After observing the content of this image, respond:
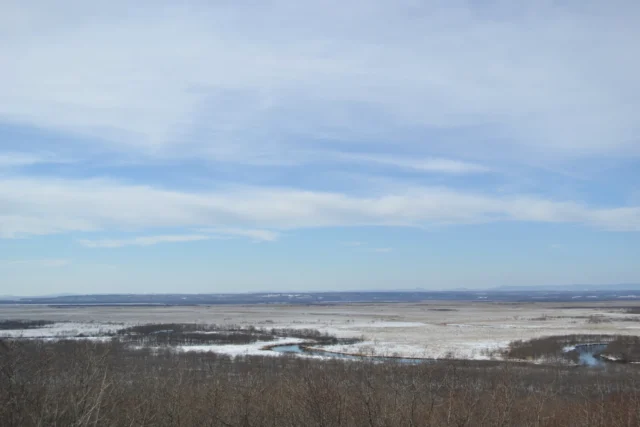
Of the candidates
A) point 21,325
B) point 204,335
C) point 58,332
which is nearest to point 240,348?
point 204,335

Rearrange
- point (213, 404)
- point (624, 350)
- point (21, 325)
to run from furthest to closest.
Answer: point (21, 325), point (624, 350), point (213, 404)

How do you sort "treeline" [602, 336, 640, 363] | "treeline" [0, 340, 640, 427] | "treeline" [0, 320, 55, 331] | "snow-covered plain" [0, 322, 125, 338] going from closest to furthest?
1. "treeline" [0, 340, 640, 427]
2. "treeline" [602, 336, 640, 363]
3. "snow-covered plain" [0, 322, 125, 338]
4. "treeline" [0, 320, 55, 331]

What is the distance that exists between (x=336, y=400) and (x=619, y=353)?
3408 cm

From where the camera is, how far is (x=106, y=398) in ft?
27.3

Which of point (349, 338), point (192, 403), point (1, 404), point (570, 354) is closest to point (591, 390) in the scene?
point (570, 354)

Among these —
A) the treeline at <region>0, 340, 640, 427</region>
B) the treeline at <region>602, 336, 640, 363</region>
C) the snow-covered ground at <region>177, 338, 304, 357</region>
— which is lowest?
the treeline at <region>602, 336, 640, 363</region>

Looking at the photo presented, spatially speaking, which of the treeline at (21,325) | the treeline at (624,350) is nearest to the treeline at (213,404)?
the treeline at (624,350)

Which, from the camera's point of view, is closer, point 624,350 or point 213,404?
point 213,404

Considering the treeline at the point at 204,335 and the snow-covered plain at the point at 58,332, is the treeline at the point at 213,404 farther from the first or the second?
the snow-covered plain at the point at 58,332

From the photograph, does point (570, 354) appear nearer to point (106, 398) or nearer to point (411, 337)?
point (411, 337)

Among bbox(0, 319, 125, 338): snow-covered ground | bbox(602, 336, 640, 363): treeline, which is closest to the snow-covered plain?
bbox(0, 319, 125, 338): snow-covered ground

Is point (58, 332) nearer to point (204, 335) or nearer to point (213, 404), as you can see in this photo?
point (204, 335)

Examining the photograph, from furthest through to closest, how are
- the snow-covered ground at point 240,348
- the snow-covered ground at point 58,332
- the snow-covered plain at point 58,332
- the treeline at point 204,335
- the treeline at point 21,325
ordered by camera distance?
1. the treeline at point 21,325
2. the snow-covered ground at point 58,332
3. the snow-covered plain at point 58,332
4. the treeline at point 204,335
5. the snow-covered ground at point 240,348

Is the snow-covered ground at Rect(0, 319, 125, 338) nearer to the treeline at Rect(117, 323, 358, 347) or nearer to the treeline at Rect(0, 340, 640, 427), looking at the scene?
the treeline at Rect(117, 323, 358, 347)
